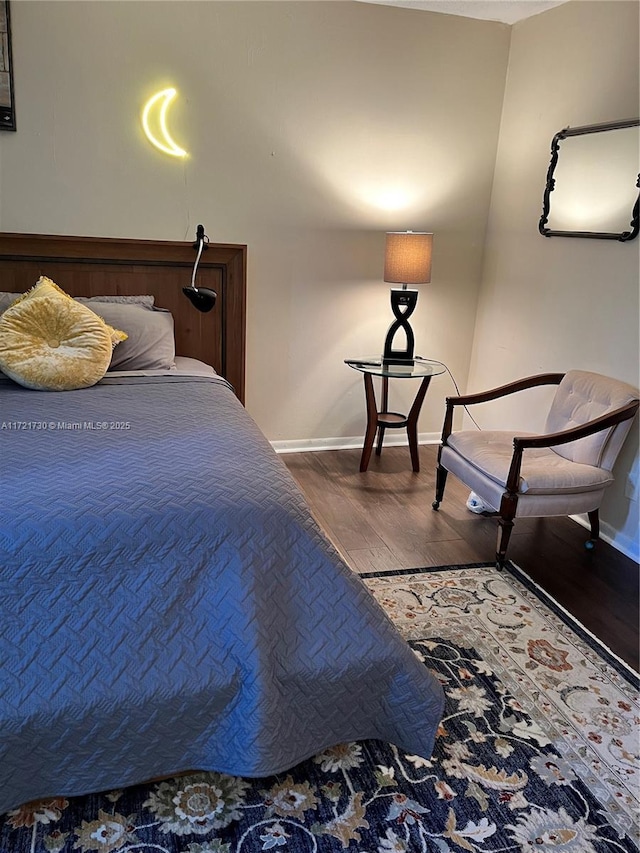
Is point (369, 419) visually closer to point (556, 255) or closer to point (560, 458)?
point (560, 458)

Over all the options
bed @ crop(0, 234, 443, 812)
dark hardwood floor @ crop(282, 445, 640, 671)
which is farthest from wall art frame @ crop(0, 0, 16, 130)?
dark hardwood floor @ crop(282, 445, 640, 671)

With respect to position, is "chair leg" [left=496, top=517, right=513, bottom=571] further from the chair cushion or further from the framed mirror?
the framed mirror

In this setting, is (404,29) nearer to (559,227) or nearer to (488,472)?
(559,227)

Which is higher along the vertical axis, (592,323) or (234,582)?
(592,323)

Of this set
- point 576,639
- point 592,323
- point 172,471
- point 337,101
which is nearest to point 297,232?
point 337,101

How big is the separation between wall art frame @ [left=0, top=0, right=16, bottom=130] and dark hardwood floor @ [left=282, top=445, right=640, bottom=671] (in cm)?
225

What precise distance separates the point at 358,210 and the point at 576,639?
8.33ft

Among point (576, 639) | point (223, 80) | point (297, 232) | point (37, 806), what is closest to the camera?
point (37, 806)

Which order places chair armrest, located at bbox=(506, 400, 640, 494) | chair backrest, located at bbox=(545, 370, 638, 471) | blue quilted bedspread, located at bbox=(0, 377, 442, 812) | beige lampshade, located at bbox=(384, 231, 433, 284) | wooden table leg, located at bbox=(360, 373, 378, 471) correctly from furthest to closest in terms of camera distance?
wooden table leg, located at bbox=(360, 373, 378, 471), beige lampshade, located at bbox=(384, 231, 433, 284), chair backrest, located at bbox=(545, 370, 638, 471), chair armrest, located at bbox=(506, 400, 640, 494), blue quilted bedspread, located at bbox=(0, 377, 442, 812)

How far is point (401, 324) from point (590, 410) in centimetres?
120

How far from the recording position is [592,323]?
3072 millimetres

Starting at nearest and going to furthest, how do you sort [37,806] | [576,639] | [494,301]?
[37,806] < [576,639] < [494,301]

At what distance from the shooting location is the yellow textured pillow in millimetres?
2471

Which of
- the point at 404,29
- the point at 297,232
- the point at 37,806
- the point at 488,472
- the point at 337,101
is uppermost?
the point at 404,29
